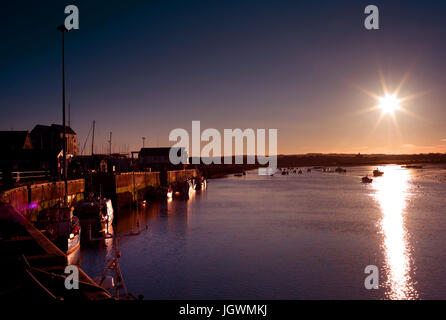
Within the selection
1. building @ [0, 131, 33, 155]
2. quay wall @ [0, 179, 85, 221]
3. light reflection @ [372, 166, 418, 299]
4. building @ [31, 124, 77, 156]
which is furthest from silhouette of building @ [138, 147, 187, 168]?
light reflection @ [372, 166, 418, 299]

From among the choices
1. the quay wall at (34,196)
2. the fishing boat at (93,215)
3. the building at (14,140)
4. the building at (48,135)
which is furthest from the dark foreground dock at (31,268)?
the building at (48,135)

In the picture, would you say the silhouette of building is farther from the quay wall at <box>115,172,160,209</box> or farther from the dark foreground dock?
the dark foreground dock

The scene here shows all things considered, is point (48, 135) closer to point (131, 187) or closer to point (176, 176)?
point (176, 176)

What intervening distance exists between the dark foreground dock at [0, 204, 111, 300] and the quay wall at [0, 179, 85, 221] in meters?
6.14

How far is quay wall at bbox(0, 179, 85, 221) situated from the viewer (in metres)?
27.3

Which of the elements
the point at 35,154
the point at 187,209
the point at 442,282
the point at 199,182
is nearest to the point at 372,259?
the point at 442,282

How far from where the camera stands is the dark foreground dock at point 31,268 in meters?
10.4

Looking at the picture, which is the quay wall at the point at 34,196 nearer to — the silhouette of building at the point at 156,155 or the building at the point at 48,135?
the building at the point at 48,135

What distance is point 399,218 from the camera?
48.3 m

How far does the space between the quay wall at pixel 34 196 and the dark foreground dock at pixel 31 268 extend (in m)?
6.14
